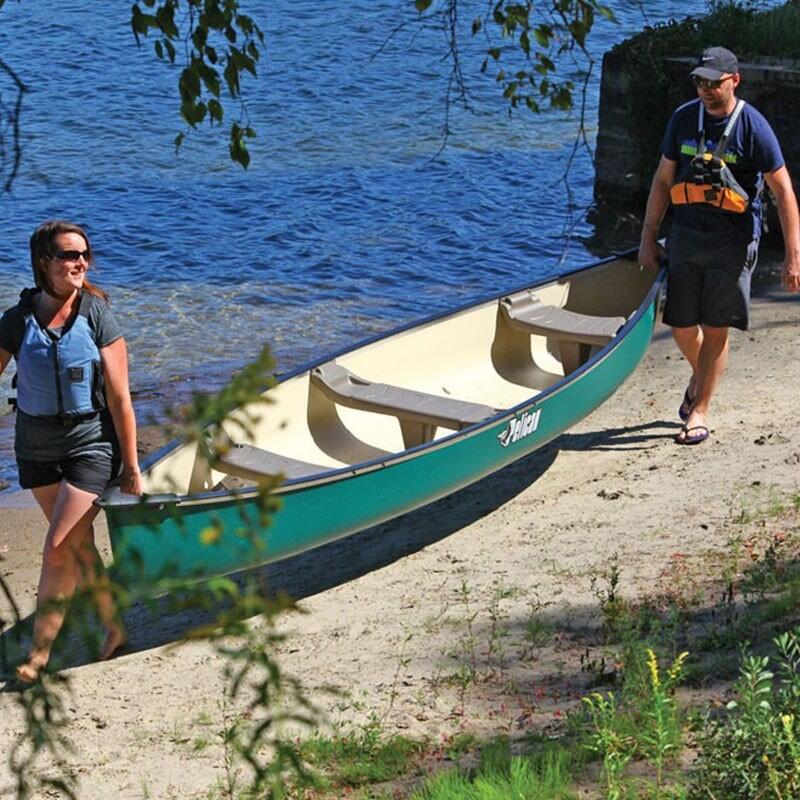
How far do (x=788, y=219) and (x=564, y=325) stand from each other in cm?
207

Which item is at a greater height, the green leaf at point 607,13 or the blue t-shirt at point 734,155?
the green leaf at point 607,13

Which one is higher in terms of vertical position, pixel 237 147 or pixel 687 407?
pixel 237 147

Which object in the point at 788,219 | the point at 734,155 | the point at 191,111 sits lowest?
the point at 788,219

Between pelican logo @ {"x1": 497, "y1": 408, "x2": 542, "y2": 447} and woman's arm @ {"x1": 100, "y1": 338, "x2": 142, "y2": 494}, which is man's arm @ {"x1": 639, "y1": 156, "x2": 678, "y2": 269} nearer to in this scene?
pelican logo @ {"x1": 497, "y1": 408, "x2": 542, "y2": 447}

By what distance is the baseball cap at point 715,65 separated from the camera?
758 cm

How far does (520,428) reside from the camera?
8.02 meters

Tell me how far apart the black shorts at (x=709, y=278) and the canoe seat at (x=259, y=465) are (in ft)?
7.63

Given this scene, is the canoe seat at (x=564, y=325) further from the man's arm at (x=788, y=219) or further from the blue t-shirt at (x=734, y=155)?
the man's arm at (x=788, y=219)

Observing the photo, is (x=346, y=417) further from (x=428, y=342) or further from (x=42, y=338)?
(x=42, y=338)

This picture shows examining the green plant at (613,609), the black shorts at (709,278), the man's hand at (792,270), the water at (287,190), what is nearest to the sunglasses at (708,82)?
the black shorts at (709,278)

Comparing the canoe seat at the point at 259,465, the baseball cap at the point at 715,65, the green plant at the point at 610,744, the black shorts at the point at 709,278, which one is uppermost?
the baseball cap at the point at 715,65

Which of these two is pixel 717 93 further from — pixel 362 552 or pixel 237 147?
pixel 237 147

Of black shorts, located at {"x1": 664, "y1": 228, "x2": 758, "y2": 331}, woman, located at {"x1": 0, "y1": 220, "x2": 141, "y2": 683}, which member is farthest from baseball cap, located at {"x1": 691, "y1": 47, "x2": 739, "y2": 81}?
woman, located at {"x1": 0, "y1": 220, "x2": 141, "y2": 683}

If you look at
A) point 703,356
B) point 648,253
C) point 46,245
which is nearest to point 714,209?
point 648,253
